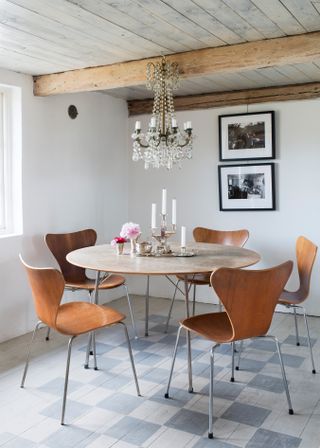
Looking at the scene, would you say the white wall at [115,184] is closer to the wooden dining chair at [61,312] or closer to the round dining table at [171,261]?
the round dining table at [171,261]

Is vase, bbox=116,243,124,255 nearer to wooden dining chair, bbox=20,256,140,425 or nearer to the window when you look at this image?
wooden dining chair, bbox=20,256,140,425

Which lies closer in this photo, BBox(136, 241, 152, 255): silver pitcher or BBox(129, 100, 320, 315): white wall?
BBox(136, 241, 152, 255): silver pitcher

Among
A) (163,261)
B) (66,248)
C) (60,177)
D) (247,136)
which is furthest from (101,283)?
(247,136)

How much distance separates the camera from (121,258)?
3029 millimetres

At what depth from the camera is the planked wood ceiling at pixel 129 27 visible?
235 centimetres

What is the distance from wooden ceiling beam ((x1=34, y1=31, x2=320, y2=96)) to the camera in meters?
2.76

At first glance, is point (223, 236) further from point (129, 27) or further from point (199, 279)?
point (129, 27)

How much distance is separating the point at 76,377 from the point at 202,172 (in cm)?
249

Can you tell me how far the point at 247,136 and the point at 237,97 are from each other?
0.39m

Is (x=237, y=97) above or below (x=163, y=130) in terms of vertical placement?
above

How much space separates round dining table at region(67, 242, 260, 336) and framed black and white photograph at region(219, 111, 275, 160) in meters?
1.40

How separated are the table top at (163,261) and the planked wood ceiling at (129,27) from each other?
1259mm

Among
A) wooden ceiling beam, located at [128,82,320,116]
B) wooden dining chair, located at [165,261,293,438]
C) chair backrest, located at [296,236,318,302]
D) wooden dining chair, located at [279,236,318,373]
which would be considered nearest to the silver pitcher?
wooden dining chair, located at [165,261,293,438]

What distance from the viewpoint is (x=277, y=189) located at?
445 cm
